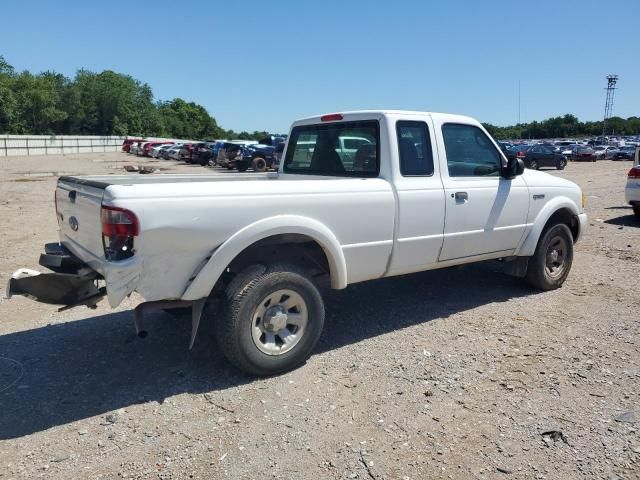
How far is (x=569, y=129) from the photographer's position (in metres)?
143

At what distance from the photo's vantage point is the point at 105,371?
4148 mm

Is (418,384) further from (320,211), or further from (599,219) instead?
(599,219)

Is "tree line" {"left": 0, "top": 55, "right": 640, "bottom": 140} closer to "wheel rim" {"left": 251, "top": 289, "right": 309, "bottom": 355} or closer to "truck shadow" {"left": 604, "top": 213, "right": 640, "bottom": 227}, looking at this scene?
"truck shadow" {"left": 604, "top": 213, "right": 640, "bottom": 227}

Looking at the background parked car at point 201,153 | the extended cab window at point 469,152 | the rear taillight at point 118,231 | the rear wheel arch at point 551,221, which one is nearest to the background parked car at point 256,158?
the background parked car at point 201,153

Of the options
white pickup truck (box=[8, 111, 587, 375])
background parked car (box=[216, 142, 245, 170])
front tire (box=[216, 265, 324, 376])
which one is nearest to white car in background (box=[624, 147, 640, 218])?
white pickup truck (box=[8, 111, 587, 375])

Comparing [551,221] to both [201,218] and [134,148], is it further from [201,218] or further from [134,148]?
[134,148]

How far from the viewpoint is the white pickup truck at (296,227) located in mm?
3480

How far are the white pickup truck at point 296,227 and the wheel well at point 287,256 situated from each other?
0.04 feet

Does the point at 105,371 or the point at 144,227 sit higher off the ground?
the point at 144,227

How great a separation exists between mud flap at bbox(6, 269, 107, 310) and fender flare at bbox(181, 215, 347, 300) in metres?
0.72

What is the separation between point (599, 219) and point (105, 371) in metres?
11.3

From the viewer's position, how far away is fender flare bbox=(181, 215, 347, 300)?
3623mm

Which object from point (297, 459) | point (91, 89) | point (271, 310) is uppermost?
point (91, 89)

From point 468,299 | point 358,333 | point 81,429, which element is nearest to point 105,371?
point 81,429
